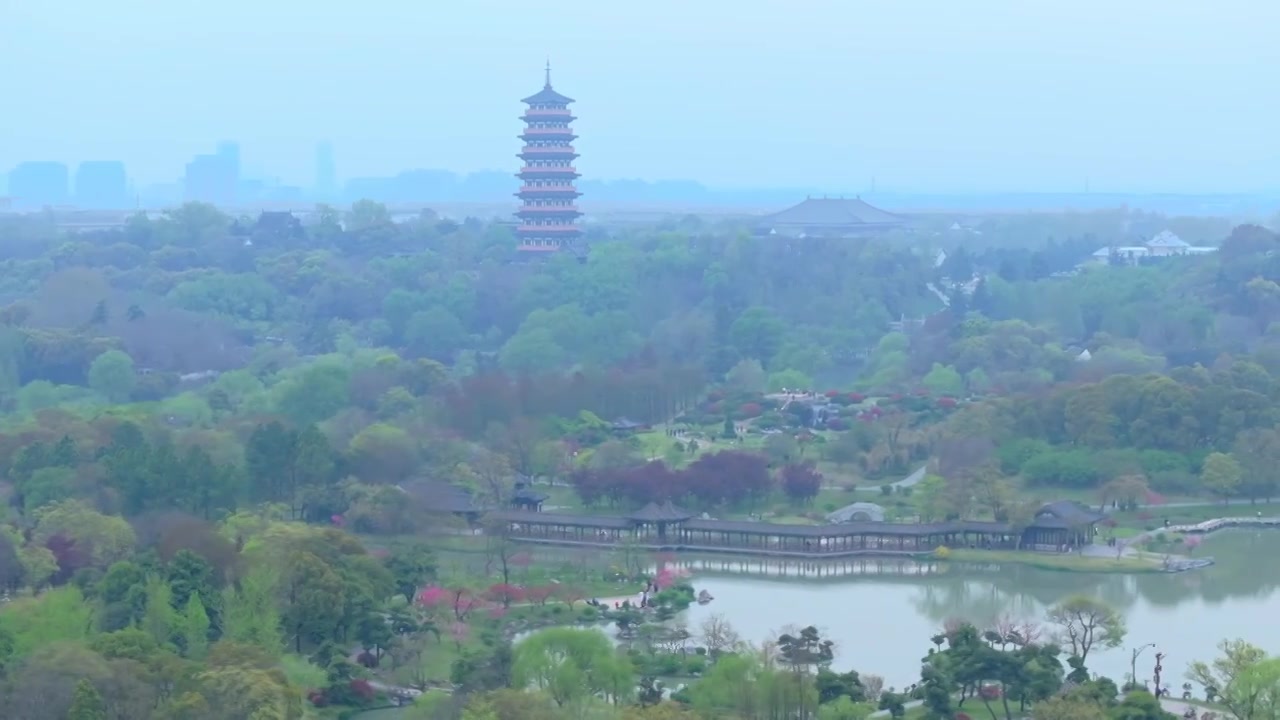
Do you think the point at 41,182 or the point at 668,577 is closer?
the point at 668,577

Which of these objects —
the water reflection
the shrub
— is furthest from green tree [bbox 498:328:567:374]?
the shrub

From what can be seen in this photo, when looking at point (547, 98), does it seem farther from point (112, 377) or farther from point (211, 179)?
point (211, 179)

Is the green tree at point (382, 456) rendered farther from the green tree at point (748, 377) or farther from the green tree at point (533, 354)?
the green tree at point (533, 354)

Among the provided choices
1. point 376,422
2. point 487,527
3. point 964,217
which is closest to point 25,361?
point 376,422

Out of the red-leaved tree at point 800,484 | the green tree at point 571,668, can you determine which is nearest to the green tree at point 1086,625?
the green tree at point 571,668

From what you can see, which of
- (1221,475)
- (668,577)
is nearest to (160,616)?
(668,577)
